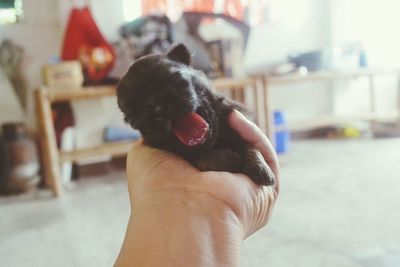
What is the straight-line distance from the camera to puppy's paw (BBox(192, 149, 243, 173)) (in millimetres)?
1012

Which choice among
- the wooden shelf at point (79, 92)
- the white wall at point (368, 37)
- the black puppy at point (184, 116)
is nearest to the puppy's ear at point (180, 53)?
the black puppy at point (184, 116)

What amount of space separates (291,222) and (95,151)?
139 centimetres

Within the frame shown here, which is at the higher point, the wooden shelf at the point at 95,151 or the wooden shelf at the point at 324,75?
the wooden shelf at the point at 324,75

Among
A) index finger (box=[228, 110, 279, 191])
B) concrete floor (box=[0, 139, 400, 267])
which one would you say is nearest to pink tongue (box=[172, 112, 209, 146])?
index finger (box=[228, 110, 279, 191])

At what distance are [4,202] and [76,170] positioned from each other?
0.60 metres

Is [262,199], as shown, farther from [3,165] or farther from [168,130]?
[3,165]

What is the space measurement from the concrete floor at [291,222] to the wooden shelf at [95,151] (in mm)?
219

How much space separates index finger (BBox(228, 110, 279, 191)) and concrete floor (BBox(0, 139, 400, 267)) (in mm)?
590

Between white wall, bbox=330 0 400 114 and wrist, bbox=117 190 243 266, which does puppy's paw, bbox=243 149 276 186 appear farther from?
white wall, bbox=330 0 400 114

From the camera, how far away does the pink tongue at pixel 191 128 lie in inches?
38.2

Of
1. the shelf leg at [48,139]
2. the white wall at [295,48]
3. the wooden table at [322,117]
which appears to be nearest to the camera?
the shelf leg at [48,139]

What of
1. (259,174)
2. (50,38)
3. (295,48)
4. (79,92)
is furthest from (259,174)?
(295,48)

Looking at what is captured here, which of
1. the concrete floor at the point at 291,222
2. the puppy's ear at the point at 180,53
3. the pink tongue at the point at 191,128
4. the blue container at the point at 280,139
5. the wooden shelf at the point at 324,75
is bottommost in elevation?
the concrete floor at the point at 291,222

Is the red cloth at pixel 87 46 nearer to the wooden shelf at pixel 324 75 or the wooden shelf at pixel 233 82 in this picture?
the wooden shelf at pixel 233 82
